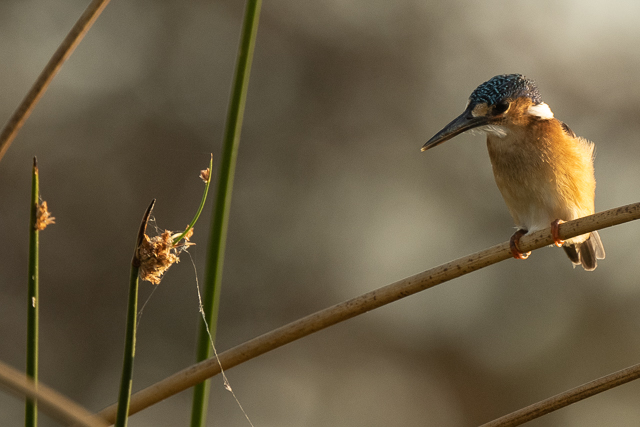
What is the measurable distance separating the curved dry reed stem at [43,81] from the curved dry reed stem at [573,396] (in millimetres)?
833

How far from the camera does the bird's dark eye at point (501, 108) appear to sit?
7.31 feet

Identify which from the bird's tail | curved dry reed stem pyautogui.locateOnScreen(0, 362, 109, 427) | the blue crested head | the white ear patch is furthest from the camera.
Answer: the bird's tail

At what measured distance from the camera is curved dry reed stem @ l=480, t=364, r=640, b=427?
37.3 inches

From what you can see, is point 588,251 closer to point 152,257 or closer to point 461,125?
point 461,125

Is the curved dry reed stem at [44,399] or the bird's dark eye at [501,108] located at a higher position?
the bird's dark eye at [501,108]

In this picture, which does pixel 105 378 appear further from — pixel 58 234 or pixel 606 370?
pixel 606 370

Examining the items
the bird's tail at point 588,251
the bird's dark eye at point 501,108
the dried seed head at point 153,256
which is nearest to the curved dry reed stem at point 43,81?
the dried seed head at point 153,256

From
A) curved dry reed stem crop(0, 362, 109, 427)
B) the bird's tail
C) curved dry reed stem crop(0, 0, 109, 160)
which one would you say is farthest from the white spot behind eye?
curved dry reed stem crop(0, 362, 109, 427)

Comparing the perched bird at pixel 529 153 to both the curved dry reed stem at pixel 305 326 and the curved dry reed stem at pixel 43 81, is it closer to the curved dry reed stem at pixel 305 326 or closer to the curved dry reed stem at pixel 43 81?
the curved dry reed stem at pixel 305 326

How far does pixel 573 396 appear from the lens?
96 cm

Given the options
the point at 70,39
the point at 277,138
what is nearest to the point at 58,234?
the point at 277,138

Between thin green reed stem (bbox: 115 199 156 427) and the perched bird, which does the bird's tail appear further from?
thin green reed stem (bbox: 115 199 156 427)

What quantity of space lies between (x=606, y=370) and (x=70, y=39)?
6289mm

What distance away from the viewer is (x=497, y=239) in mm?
6172
